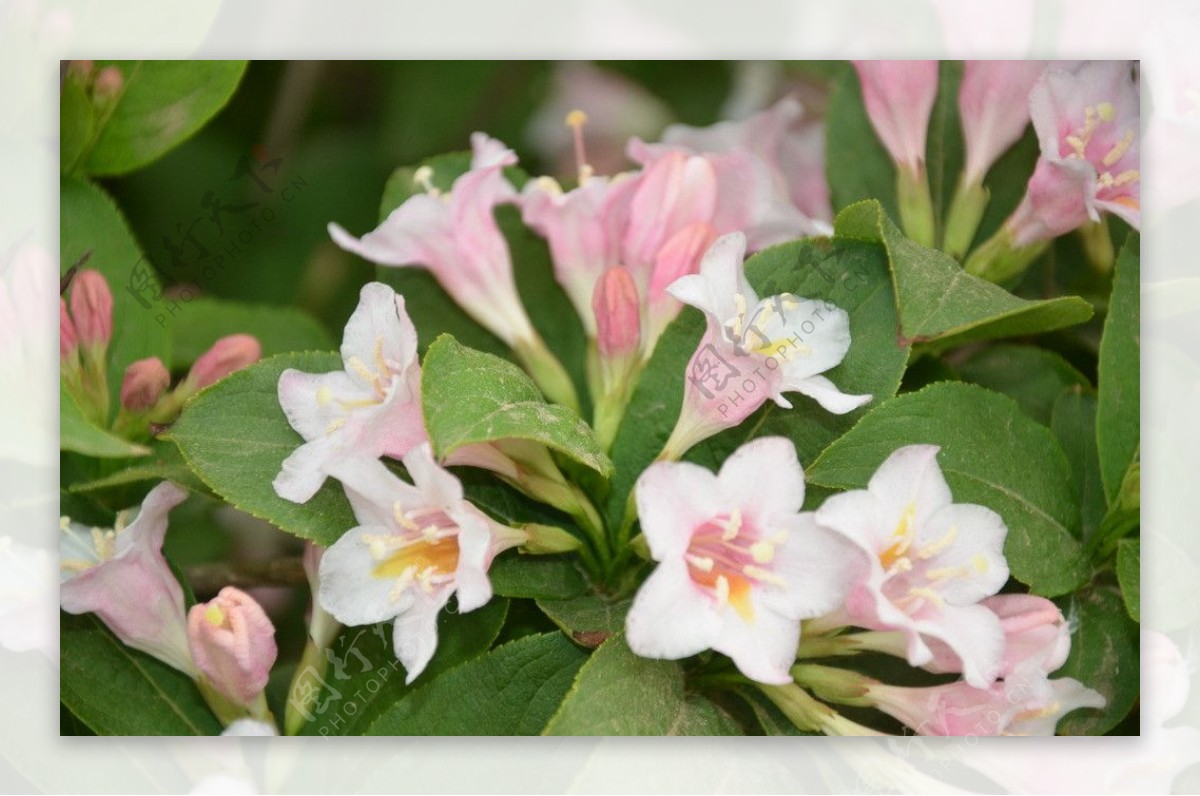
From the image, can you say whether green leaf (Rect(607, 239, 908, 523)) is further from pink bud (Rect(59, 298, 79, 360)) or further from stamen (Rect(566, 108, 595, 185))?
pink bud (Rect(59, 298, 79, 360))

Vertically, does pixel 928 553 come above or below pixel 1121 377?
below

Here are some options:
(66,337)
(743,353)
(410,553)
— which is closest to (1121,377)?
(743,353)

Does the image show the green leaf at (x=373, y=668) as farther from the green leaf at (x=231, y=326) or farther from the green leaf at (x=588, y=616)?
the green leaf at (x=231, y=326)

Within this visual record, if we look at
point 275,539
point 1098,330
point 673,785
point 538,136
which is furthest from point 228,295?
point 1098,330

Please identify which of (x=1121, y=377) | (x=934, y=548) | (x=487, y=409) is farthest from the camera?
(x=1121, y=377)

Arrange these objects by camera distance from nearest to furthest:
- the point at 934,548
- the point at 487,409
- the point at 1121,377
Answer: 1. the point at 487,409
2. the point at 934,548
3. the point at 1121,377

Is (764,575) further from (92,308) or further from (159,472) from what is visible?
(92,308)

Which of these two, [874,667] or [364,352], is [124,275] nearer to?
[364,352]
